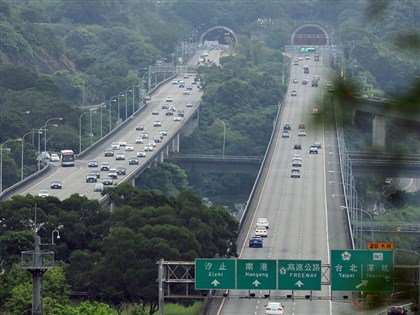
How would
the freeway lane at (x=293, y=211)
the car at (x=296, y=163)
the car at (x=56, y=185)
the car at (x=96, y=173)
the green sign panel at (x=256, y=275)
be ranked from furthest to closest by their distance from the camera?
the car at (x=296, y=163) → the car at (x=96, y=173) → the car at (x=56, y=185) → the freeway lane at (x=293, y=211) → the green sign panel at (x=256, y=275)

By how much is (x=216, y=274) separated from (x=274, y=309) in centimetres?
911

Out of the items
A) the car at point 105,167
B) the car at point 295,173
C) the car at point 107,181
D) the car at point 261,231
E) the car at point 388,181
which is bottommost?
the car at point 261,231

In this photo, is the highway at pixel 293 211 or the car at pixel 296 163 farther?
the car at pixel 296 163

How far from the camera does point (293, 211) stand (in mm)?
73438

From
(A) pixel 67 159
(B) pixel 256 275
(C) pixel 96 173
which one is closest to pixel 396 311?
(B) pixel 256 275

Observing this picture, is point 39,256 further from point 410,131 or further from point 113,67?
point 113,67

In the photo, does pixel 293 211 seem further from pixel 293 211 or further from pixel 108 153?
pixel 108 153

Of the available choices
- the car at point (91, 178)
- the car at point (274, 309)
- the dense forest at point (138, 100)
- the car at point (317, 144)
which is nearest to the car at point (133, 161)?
the dense forest at point (138, 100)

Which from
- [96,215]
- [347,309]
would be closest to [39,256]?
[347,309]

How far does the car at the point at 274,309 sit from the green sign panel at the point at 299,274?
8370 mm

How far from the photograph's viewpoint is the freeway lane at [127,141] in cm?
7512

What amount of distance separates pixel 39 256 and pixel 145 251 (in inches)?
748

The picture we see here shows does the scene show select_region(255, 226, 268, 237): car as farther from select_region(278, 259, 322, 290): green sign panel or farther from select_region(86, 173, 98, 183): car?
select_region(278, 259, 322, 290): green sign panel

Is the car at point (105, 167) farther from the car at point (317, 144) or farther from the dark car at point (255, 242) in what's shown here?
the dark car at point (255, 242)
